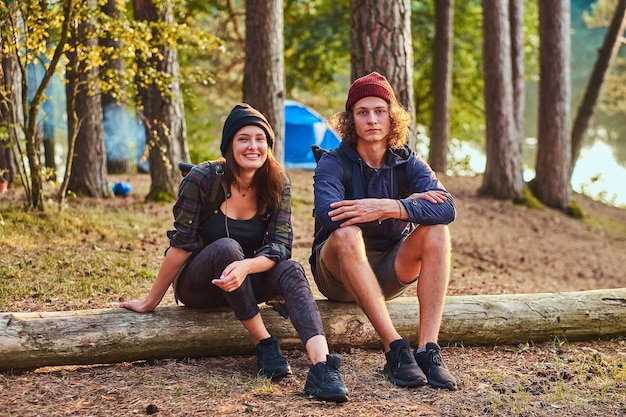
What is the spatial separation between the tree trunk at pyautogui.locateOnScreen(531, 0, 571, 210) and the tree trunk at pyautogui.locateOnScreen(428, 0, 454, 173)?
354 centimetres

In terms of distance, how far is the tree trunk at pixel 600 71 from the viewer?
1495 cm

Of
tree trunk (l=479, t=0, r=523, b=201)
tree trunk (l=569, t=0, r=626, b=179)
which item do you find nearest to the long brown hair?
tree trunk (l=479, t=0, r=523, b=201)

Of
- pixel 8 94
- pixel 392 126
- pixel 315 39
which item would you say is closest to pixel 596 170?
pixel 315 39

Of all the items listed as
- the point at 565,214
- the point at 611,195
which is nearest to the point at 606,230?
the point at 565,214

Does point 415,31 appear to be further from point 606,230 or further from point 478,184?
point 606,230

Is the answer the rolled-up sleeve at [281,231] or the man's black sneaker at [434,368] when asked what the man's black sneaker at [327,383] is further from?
the rolled-up sleeve at [281,231]

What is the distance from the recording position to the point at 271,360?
153 inches

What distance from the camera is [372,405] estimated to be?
3.53 metres

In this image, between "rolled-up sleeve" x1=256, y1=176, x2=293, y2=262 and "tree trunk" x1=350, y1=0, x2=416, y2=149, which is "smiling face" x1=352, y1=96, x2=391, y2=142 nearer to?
"rolled-up sleeve" x1=256, y1=176, x2=293, y2=262

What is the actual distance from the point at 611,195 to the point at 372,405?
64.1ft

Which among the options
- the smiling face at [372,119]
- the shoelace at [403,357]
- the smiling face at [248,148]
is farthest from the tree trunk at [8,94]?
the shoelace at [403,357]

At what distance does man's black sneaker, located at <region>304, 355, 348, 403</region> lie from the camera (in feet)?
11.6

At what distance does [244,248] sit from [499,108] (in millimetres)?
9565

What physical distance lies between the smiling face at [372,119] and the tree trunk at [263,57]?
5005 millimetres
